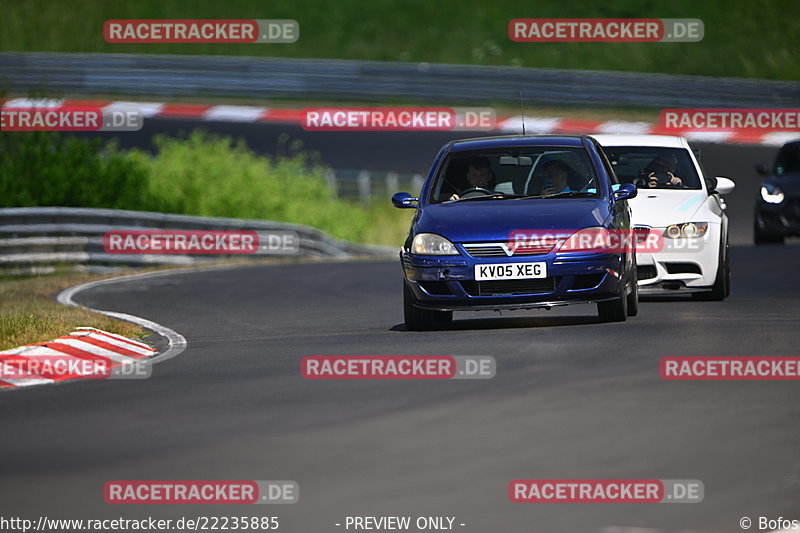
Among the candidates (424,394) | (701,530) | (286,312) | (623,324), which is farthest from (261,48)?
(701,530)

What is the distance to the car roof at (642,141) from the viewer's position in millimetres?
15977

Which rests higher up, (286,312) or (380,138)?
(380,138)

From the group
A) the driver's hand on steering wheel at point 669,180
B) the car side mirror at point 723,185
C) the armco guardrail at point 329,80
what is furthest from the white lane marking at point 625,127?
the driver's hand on steering wheel at point 669,180

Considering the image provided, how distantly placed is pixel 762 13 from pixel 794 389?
3882 cm

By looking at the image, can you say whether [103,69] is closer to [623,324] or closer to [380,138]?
[380,138]

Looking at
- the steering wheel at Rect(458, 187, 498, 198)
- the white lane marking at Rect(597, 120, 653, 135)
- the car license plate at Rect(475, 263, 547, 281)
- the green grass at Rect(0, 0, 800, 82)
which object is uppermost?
the green grass at Rect(0, 0, 800, 82)

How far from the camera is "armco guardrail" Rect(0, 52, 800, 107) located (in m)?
37.1

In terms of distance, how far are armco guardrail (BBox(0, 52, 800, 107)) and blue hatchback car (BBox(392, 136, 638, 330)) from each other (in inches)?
905

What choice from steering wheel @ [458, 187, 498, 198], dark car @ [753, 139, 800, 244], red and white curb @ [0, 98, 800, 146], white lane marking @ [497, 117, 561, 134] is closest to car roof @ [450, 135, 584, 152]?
steering wheel @ [458, 187, 498, 198]

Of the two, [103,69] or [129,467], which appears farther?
[103,69]

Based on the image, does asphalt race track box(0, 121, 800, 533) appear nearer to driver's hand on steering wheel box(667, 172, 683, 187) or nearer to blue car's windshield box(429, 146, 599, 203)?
blue car's windshield box(429, 146, 599, 203)

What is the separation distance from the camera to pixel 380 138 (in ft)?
124

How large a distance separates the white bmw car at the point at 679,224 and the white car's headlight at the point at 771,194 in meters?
6.33

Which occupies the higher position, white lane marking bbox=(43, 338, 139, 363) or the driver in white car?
the driver in white car
